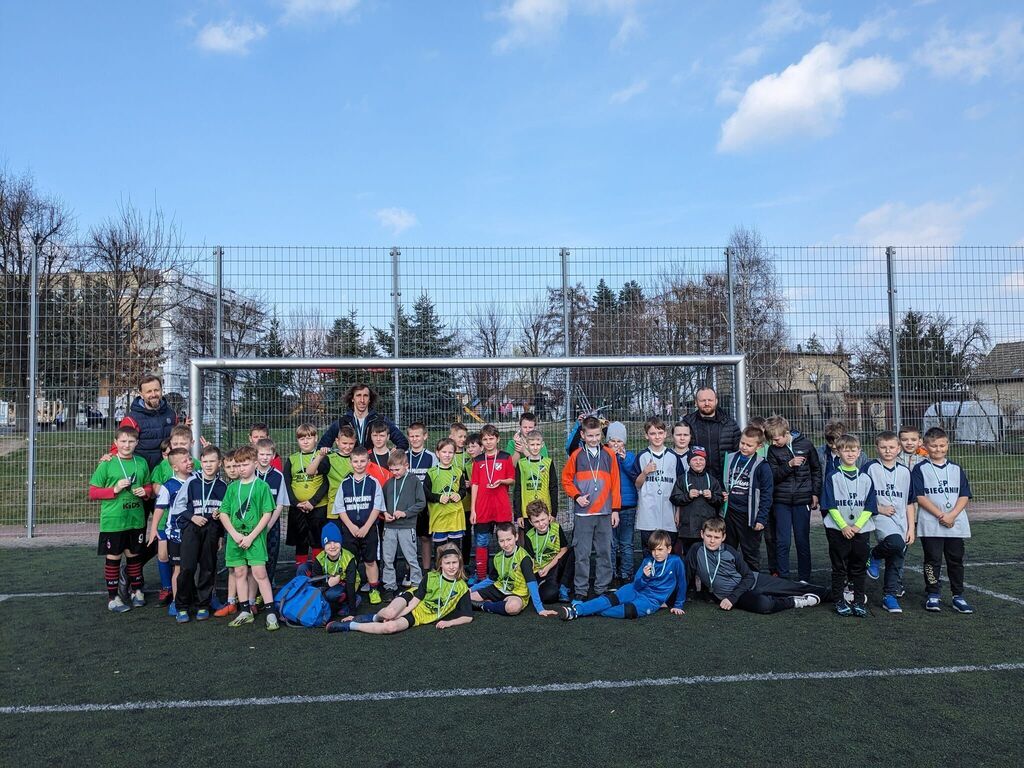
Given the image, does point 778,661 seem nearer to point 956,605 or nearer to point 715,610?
point 715,610

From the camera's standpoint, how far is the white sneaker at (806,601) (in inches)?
227

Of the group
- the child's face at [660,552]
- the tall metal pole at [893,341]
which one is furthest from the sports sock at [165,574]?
the tall metal pole at [893,341]

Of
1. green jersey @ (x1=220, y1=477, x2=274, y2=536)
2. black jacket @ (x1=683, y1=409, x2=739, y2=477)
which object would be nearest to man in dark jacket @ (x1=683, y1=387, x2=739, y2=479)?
black jacket @ (x1=683, y1=409, x2=739, y2=477)

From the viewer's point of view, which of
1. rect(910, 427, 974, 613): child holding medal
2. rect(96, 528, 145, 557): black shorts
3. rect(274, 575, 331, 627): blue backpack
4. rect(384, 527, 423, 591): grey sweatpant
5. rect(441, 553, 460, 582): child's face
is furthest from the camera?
rect(384, 527, 423, 591): grey sweatpant

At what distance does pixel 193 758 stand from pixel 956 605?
5566 millimetres

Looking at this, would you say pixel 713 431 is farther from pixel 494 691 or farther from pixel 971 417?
pixel 971 417

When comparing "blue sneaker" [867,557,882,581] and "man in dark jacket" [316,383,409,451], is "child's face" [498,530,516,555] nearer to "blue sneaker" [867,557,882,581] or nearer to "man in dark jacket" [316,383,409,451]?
"man in dark jacket" [316,383,409,451]

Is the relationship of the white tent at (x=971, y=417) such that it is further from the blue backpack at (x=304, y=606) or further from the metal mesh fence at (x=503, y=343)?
the blue backpack at (x=304, y=606)

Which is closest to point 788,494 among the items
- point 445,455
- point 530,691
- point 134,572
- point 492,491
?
point 492,491

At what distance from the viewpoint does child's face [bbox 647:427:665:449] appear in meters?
6.63

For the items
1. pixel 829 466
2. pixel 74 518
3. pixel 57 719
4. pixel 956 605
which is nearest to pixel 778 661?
pixel 956 605

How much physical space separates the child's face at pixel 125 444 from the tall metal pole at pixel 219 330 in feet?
6.15

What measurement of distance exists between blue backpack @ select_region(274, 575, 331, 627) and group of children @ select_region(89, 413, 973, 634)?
11cm

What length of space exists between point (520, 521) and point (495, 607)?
4.44 ft
